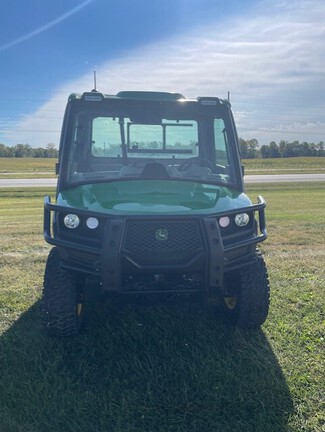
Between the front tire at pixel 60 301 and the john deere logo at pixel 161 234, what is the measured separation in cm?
86

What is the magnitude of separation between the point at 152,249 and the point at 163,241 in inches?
4.2

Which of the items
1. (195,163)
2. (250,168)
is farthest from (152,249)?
(250,168)

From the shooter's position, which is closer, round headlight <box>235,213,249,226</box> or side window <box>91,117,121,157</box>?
round headlight <box>235,213,249,226</box>

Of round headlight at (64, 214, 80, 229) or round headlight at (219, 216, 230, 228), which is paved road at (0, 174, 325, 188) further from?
round headlight at (219, 216, 230, 228)

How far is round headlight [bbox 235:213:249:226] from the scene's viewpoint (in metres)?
3.72

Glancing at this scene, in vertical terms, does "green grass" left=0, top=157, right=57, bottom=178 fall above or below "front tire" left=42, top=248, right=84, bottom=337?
above

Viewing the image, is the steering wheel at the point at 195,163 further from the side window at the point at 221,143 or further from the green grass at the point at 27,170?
the green grass at the point at 27,170

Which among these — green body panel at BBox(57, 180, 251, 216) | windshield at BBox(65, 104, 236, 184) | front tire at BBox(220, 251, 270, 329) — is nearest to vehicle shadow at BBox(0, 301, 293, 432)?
front tire at BBox(220, 251, 270, 329)

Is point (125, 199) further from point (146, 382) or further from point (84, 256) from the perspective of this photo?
point (146, 382)

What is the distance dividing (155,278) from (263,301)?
115cm

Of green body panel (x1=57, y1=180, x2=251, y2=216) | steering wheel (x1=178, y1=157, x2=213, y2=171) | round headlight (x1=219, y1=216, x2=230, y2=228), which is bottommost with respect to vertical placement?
round headlight (x1=219, y1=216, x2=230, y2=228)

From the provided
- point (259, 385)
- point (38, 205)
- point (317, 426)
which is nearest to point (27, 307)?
point (259, 385)

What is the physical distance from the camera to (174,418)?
2.96 meters

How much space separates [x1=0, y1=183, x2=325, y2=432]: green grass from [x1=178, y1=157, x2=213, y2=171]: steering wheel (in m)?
1.48
